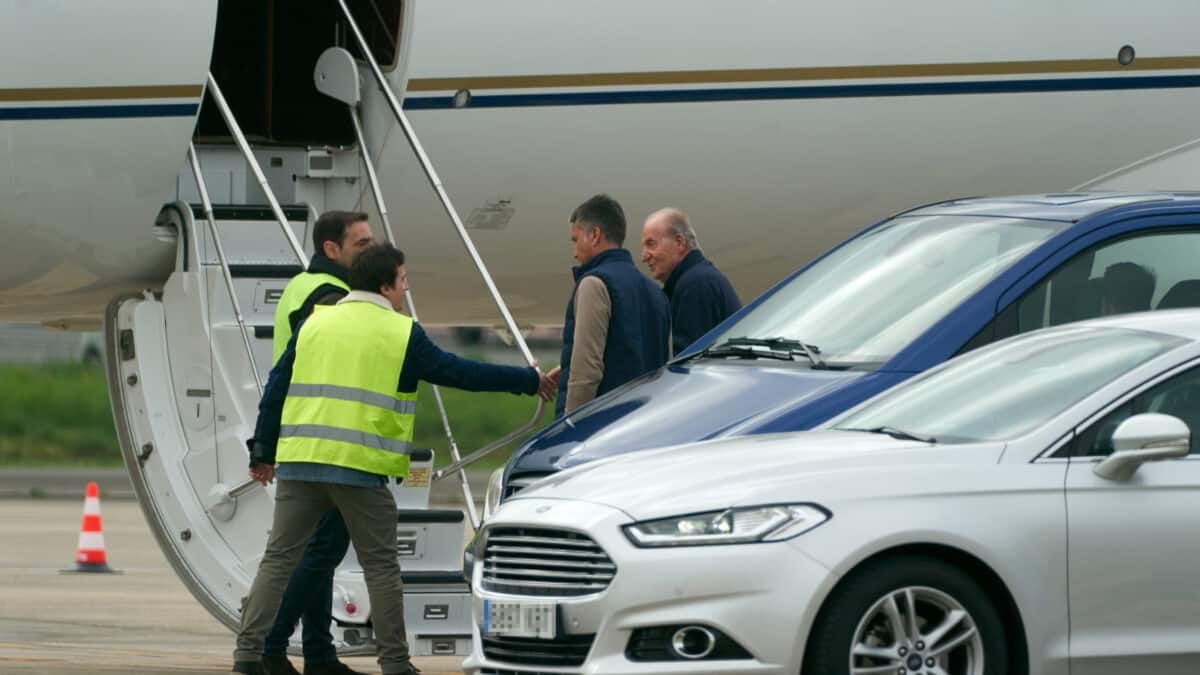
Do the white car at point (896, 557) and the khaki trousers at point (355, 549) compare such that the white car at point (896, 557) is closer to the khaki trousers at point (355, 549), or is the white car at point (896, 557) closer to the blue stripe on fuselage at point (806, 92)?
the khaki trousers at point (355, 549)

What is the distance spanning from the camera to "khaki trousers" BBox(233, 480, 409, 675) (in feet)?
24.9

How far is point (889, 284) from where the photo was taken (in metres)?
7.80

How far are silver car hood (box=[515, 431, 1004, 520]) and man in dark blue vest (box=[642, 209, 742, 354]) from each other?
8.45 feet

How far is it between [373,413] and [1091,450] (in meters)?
2.71

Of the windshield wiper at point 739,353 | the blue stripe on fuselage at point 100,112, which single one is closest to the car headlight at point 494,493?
the windshield wiper at point 739,353

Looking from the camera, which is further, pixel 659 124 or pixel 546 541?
pixel 659 124

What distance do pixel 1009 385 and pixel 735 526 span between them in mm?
1111

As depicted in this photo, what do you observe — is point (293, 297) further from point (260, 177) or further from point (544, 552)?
point (544, 552)

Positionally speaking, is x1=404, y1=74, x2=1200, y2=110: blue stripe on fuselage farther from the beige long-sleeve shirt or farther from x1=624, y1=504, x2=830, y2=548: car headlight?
x1=624, y1=504, x2=830, y2=548: car headlight

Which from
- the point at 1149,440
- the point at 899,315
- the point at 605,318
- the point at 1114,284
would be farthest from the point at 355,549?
the point at 1149,440

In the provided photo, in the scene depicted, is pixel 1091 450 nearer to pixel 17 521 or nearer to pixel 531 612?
pixel 531 612

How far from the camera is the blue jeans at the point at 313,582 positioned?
805 cm

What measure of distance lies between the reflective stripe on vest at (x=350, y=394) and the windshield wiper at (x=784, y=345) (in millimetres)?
1172

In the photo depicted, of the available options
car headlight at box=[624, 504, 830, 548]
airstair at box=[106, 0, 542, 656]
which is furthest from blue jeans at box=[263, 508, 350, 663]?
car headlight at box=[624, 504, 830, 548]
